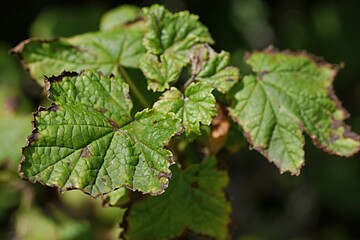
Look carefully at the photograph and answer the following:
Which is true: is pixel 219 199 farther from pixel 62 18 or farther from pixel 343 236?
pixel 343 236

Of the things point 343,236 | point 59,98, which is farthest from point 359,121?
point 59,98

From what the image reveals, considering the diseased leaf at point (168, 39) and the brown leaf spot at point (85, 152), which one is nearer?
the brown leaf spot at point (85, 152)

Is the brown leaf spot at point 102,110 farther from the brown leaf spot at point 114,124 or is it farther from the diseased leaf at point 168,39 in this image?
the diseased leaf at point 168,39

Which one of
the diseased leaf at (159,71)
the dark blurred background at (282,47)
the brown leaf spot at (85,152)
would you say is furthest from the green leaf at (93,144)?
the dark blurred background at (282,47)

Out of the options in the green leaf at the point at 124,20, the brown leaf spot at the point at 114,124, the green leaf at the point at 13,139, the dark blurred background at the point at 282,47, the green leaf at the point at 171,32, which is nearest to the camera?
the brown leaf spot at the point at 114,124

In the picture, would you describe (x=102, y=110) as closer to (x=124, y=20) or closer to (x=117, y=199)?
(x=117, y=199)

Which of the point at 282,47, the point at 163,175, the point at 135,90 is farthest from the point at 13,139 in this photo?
the point at 282,47

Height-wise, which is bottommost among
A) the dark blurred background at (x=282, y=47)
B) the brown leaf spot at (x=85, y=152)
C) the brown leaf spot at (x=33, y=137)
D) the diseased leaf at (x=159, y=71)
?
the dark blurred background at (x=282, y=47)
